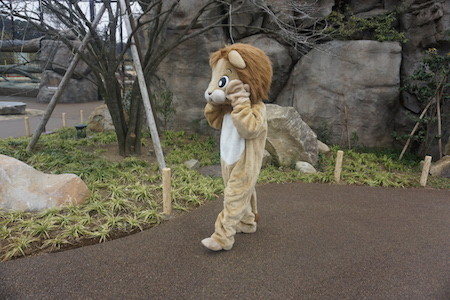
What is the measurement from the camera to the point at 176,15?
25.9ft

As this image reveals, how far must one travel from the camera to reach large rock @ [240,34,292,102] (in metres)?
7.88

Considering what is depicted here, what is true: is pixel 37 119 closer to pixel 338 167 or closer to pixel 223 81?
pixel 338 167

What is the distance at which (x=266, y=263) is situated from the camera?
2854mm

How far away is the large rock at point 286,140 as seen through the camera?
6.08 meters

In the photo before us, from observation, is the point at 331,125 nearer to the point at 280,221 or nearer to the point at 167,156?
the point at 167,156

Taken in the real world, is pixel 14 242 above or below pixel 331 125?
below

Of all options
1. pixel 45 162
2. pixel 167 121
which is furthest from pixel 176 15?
pixel 45 162

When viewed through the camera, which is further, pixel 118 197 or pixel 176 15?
pixel 176 15

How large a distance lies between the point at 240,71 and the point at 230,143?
641 millimetres

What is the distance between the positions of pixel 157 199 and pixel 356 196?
A: 304cm

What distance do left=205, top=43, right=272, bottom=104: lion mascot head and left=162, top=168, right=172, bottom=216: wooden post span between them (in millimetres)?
1331

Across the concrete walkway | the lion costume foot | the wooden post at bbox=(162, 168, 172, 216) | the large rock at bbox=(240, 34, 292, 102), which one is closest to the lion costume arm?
the lion costume foot

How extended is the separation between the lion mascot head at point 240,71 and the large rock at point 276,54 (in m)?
Answer: 5.44

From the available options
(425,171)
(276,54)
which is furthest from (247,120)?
(276,54)
